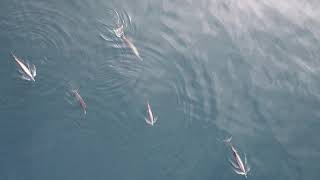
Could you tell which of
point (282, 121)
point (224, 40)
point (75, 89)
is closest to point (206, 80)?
point (224, 40)

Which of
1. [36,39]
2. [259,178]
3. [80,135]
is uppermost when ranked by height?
[36,39]

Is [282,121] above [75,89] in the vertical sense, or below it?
below

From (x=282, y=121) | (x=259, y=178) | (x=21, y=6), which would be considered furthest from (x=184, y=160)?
(x=21, y=6)

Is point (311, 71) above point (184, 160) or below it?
above

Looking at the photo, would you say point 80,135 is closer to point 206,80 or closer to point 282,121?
point 206,80

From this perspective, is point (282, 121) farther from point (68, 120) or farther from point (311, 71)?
point (68, 120)

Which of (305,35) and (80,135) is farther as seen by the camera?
(305,35)
